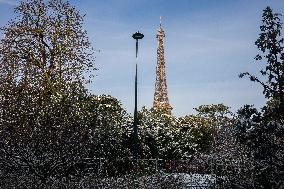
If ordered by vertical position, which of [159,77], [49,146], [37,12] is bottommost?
[49,146]

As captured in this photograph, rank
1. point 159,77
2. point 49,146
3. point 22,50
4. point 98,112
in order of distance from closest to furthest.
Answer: point 49,146 < point 98,112 < point 22,50 < point 159,77

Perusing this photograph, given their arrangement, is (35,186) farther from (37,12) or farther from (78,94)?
(37,12)

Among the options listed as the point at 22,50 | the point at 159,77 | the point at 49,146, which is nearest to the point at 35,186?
the point at 49,146

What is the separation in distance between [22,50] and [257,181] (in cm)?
2473

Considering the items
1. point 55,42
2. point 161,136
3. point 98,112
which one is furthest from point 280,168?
point 55,42

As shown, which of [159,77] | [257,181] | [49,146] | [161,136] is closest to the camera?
[257,181]

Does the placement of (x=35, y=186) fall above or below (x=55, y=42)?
below

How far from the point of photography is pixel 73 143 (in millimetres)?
11438

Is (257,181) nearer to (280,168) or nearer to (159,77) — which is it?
(280,168)

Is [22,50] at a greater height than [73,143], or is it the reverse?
[22,50]

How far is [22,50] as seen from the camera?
28.6 m

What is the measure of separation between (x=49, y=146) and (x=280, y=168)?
650cm

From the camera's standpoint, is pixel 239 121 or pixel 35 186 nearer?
pixel 239 121

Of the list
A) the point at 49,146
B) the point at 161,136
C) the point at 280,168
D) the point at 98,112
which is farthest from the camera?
the point at 161,136
